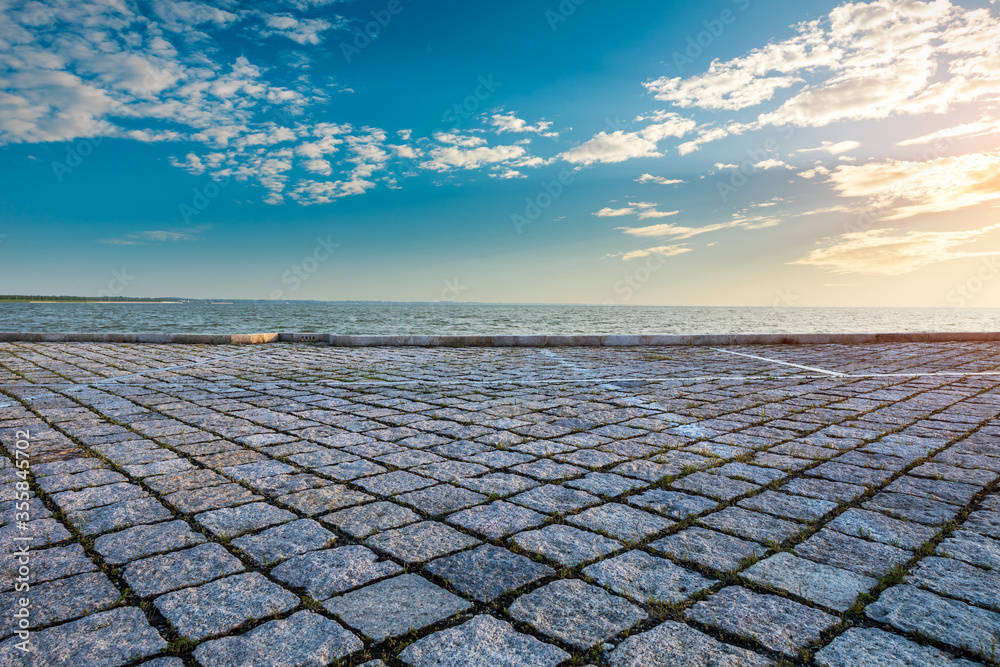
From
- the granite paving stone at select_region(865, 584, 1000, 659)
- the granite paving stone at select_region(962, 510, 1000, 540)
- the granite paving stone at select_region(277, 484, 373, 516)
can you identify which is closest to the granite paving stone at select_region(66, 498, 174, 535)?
the granite paving stone at select_region(277, 484, 373, 516)

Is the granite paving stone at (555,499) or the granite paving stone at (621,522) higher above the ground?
the granite paving stone at (555,499)

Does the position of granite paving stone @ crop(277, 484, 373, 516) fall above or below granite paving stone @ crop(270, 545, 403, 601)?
above

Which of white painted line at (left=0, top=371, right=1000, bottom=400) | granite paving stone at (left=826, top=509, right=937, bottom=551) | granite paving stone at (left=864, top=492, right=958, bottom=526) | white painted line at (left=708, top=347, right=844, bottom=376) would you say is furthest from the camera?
white painted line at (left=708, top=347, right=844, bottom=376)

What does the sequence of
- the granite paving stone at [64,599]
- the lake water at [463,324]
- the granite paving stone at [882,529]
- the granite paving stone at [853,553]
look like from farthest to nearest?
the lake water at [463,324] < the granite paving stone at [882,529] < the granite paving stone at [853,553] < the granite paving stone at [64,599]

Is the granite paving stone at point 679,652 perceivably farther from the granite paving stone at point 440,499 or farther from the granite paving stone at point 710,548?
the granite paving stone at point 440,499

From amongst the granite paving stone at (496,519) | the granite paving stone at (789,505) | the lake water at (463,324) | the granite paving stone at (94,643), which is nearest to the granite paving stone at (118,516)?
the granite paving stone at (94,643)

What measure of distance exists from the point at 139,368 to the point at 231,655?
23.8 feet

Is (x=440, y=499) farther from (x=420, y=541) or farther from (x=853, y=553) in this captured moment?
(x=853, y=553)

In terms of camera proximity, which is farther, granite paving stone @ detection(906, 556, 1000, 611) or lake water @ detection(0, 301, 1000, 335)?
lake water @ detection(0, 301, 1000, 335)

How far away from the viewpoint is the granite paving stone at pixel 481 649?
5.25 feet

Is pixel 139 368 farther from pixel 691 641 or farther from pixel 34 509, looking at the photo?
pixel 691 641

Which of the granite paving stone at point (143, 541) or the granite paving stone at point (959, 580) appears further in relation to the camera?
the granite paving stone at point (143, 541)

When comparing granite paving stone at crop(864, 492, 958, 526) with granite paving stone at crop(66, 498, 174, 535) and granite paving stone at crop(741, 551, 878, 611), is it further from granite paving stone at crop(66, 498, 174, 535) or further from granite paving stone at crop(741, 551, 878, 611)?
granite paving stone at crop(66, 498, 174, 535)

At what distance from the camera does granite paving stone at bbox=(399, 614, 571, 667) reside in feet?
5.25
